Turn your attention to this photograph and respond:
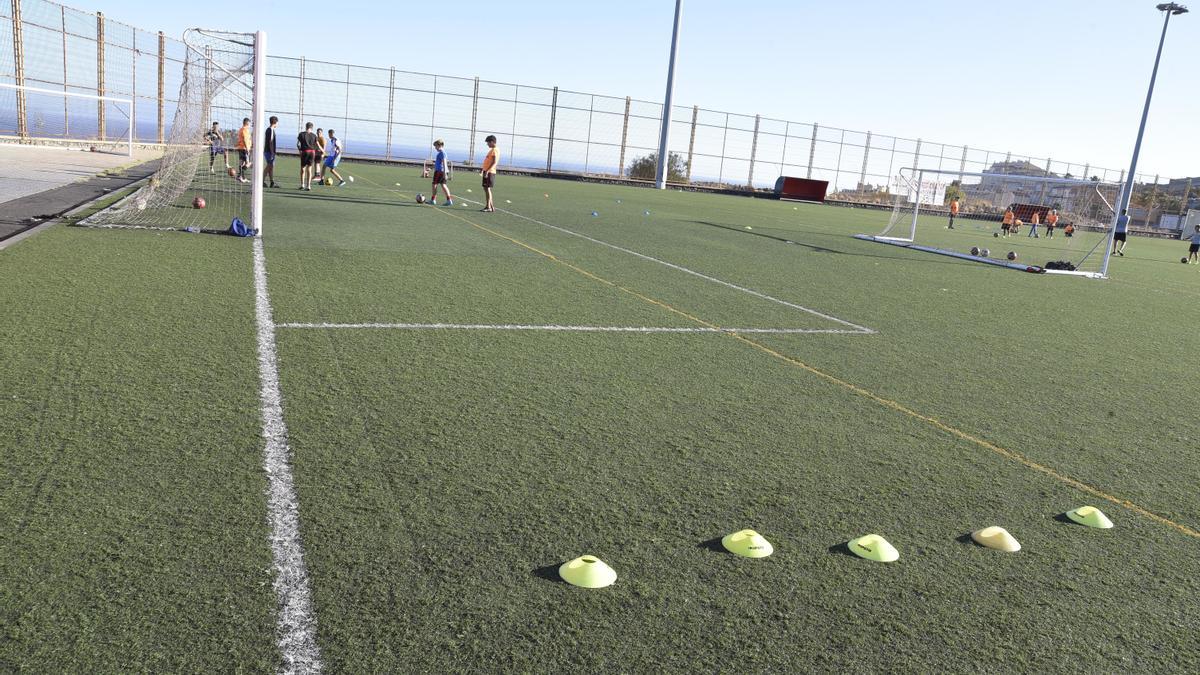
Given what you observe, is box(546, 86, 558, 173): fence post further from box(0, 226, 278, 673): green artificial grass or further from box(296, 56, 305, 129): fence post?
box(0, 226, 278, 673): green artificial grass

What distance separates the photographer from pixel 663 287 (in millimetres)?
10555

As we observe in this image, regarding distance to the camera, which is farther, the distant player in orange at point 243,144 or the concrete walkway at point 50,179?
the distant player in orange at point 243,144

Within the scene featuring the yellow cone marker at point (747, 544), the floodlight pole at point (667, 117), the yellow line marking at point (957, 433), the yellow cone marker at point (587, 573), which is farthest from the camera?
the floodlight pole at point (667, 117)

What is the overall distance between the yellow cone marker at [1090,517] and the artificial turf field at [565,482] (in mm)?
73

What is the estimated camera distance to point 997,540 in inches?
147

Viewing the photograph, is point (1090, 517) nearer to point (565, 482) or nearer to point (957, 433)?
point (957, 433)

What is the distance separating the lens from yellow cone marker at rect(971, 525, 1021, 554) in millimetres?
3713

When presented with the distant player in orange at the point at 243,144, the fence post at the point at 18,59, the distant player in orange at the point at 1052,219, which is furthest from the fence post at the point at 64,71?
the distant player in orange at the point at 1052,219

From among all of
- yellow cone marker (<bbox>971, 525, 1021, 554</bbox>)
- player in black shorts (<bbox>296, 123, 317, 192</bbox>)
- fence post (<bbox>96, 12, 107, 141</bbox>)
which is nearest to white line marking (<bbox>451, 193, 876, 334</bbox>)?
yellow cone marker (<bbox>971, 525, 1021, 554</bbox>)

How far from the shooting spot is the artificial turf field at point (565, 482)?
283 centimetres

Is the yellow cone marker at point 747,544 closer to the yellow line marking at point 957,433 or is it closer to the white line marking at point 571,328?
the yellow line marking at point 957,433

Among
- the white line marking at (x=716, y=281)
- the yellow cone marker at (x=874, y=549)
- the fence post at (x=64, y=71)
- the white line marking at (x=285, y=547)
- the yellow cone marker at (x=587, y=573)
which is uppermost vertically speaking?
the fence post at (x=64, y=71)

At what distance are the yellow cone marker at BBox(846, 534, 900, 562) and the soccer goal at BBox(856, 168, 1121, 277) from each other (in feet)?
50.6

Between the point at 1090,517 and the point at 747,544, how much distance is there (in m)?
1.83
